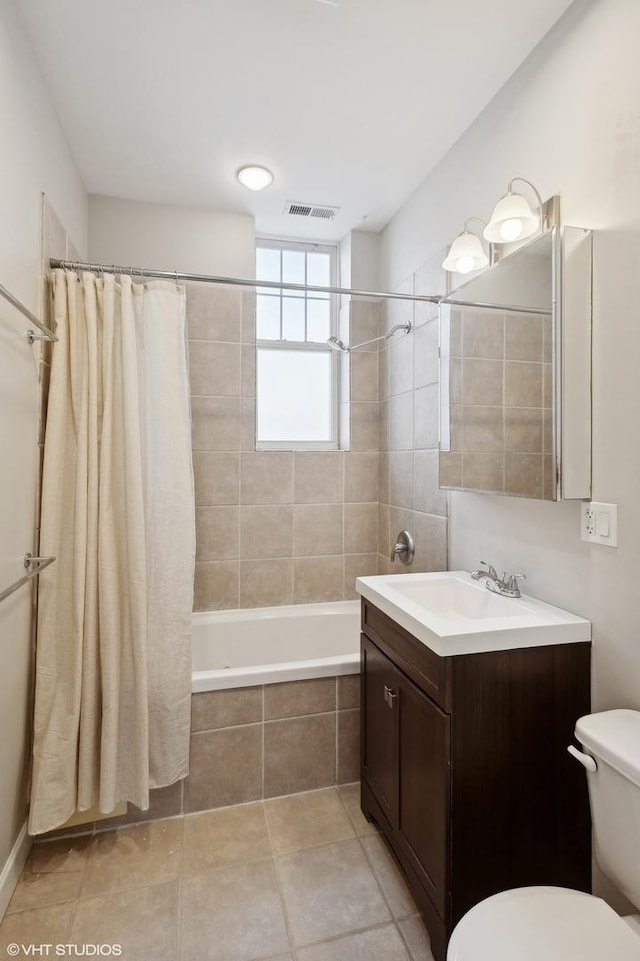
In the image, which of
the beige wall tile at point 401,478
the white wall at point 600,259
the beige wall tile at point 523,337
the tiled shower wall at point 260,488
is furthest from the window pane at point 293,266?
the beige wall tile at point 523,337

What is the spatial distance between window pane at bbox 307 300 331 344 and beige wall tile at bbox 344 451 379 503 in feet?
2.44

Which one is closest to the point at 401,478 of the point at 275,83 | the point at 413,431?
the point at 413,431

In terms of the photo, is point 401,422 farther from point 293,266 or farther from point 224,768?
point 224,768

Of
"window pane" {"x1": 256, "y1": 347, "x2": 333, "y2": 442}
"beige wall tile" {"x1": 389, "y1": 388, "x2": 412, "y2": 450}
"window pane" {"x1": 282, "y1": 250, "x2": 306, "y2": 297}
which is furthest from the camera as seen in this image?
"window pane" {"x1": 282, "y1": 250, "x2": 306, "y2": 297}

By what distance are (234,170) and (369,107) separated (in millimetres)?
706

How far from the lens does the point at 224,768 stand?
192 centimetres

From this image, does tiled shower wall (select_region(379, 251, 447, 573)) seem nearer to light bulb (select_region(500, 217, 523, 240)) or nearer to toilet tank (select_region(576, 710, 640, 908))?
light bulb (select_region(500, 217, 523, 240))

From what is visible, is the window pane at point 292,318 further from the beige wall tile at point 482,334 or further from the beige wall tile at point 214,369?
the beige wall tile at point 482,334

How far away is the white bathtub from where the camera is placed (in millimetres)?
2535

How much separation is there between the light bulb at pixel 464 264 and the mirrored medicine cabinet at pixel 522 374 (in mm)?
51

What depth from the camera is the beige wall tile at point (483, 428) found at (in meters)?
1.69

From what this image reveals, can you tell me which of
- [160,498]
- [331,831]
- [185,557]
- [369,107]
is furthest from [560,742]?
[369,107]

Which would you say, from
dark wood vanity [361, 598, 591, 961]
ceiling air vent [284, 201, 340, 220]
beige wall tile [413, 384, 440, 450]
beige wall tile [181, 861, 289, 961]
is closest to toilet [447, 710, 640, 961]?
dark wood vanity [361, 598, 591, 961]

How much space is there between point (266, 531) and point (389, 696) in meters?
1.28
